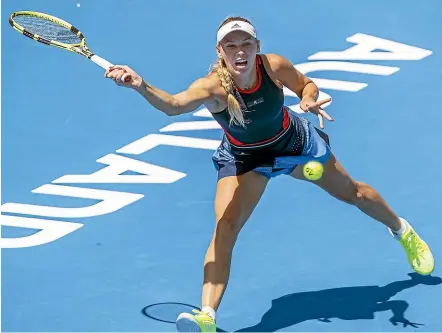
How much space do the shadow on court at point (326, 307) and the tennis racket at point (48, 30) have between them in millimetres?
1728

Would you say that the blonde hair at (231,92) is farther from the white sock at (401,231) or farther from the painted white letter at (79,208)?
the painted white letter at (79,208)

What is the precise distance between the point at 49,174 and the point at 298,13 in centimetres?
381

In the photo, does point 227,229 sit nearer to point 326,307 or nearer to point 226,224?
point 226,224

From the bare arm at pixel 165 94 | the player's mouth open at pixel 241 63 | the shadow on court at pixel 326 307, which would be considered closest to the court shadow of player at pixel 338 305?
the shadow on court at pixel 326 307

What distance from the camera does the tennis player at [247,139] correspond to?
6066mm

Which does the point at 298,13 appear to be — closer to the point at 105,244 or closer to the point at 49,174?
the point at 49,174

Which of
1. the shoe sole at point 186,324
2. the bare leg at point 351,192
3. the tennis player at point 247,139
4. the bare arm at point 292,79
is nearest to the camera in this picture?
the shoe sole at point 186,324

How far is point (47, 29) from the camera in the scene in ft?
23.2

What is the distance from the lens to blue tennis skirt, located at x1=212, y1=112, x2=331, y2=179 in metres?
6.46

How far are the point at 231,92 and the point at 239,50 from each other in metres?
0.25

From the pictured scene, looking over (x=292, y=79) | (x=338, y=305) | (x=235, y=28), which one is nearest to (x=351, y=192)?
(x=338, y=305)

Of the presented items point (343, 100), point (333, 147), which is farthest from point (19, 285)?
point (343, 100)

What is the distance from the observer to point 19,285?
695cm

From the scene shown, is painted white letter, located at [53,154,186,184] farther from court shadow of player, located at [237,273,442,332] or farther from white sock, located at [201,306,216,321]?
white sock, located at [201,306,216,321]
